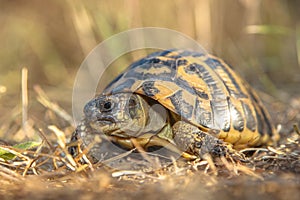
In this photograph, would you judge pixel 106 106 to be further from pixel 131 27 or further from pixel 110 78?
pixel 110 78

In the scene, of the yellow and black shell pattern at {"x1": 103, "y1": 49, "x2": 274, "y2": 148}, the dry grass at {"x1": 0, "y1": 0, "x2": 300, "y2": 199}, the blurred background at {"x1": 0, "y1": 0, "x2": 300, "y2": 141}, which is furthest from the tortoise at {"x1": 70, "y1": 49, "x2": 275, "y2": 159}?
the blurred background at {"x1": 0, "y1": 0, "x2": 300, "y2": 141}

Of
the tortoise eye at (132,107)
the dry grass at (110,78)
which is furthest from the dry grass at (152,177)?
the tortoise eye at (132,107)

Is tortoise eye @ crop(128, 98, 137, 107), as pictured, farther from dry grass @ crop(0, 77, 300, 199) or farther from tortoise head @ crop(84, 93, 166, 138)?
dry grass @ crop(0, 77, 300, 199)

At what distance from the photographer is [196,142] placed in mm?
2672

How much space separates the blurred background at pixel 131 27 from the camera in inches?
188

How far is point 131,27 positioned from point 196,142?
2349 millimetres

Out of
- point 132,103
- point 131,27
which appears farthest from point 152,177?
point 131,27

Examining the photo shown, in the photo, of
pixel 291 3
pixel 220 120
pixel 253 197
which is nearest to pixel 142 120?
pixel 220 120

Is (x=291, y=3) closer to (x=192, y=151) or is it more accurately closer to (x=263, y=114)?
(x=263, y=114)

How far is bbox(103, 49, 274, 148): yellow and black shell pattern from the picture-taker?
2797mm

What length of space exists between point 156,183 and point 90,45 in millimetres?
3343

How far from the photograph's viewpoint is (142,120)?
2.74 m

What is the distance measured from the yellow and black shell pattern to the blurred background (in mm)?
911

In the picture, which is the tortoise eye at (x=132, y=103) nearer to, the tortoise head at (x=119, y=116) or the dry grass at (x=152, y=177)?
the tortoise head at (x=119, y=116)
